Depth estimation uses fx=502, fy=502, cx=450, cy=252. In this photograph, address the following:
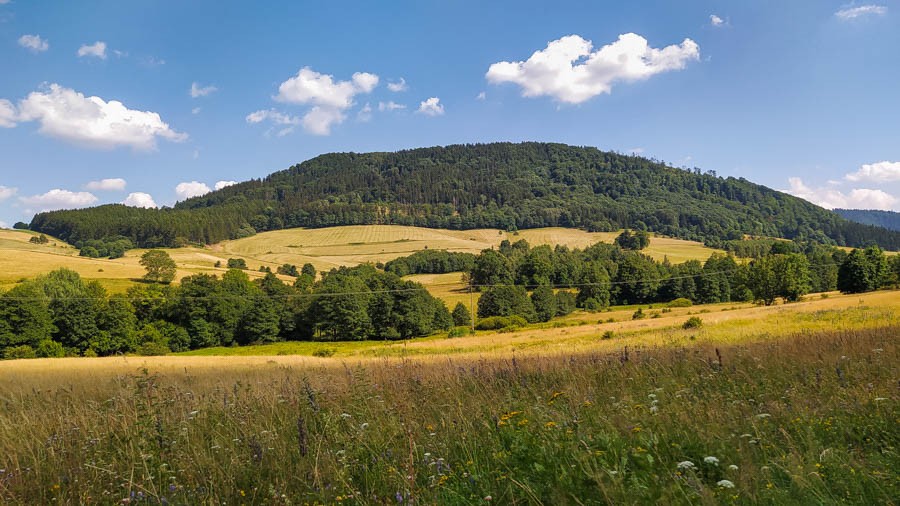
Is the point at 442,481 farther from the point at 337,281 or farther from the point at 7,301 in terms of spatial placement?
the point at 337,281

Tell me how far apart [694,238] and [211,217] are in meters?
179

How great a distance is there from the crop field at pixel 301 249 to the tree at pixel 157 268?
11.8ft

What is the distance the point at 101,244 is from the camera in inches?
5458

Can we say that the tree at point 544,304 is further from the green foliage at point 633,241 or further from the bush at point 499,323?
the green foliage at point 633,241

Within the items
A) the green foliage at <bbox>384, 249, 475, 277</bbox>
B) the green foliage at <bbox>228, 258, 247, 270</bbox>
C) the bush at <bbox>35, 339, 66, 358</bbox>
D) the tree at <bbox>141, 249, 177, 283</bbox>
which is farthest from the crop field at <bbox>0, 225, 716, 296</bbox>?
the bush at <bbox>35, 339, 66, 358</bbox>

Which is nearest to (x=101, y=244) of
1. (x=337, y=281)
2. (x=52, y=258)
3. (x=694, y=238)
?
(x=52, y=258)

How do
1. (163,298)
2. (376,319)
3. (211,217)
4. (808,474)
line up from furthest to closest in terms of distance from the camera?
(211,217) → (376,319) → (163,298) → (808,474)

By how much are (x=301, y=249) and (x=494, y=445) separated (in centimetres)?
16358

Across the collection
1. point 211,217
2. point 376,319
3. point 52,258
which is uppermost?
point 211,217

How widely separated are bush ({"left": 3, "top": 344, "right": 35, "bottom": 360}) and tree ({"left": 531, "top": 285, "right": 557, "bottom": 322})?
78.7 meters

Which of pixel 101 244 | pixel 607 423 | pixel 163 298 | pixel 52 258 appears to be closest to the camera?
pixel 607 423

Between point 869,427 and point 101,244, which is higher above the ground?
point 101,244

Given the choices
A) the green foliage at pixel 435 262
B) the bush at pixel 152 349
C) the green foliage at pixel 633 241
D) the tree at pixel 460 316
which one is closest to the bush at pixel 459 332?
the tree at pixel 460 316

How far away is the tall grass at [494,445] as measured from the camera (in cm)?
342
